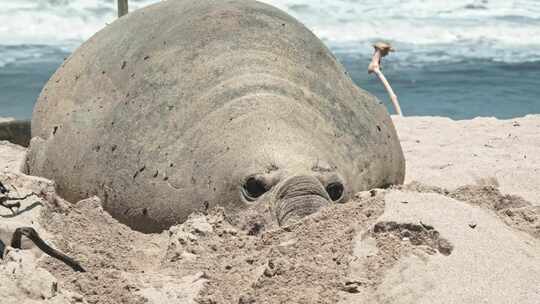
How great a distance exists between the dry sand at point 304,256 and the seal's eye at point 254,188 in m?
0.12

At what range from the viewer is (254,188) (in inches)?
150

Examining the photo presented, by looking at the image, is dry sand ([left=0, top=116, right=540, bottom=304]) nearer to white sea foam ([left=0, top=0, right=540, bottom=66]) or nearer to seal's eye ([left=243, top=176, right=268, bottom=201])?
seal's eye ([left=243, top=176, right=268, bottom=201])

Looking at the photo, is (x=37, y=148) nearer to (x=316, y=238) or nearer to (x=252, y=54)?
(x=252, y=54)

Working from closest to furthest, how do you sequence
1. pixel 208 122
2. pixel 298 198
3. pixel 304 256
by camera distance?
pixel 304 256, pixel 298 198, pixel 208 122

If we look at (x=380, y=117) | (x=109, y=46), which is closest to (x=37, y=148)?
(x=109, y=46)

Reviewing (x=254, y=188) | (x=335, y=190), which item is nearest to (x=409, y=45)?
(x=335, y=190)

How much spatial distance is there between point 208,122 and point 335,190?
692 millimetres

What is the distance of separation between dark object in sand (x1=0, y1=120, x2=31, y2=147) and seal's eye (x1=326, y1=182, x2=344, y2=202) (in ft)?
12.3

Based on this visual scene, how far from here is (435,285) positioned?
2.77 meters

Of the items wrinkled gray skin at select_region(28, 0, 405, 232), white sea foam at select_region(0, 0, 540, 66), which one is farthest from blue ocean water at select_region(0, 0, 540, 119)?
wrinkled gray skin at select_region(28, 0, 405, 232)

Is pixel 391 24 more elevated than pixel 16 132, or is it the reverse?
pixel 16 132

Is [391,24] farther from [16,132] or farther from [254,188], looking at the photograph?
[254,188]

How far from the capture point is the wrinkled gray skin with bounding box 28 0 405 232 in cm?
394

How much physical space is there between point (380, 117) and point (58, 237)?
209 cm
